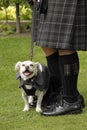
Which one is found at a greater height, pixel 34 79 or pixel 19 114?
pixel 34 79

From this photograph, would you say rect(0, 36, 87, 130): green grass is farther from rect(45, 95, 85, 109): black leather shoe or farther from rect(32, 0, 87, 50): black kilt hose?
rect(32, 0, 87, 50): black kilt hose

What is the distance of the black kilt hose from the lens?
161 inches

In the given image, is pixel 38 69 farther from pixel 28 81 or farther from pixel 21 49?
pixel 21 49

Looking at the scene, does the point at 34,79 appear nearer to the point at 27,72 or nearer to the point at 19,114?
the point at 27,72

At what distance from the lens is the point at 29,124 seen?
13.8ft

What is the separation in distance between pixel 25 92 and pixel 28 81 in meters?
0.17

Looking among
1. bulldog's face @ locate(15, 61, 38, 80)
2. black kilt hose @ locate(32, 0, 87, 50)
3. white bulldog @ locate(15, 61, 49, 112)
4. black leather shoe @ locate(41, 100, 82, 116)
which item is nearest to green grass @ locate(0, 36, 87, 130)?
black leather shoe @ locate(41, 100, 82, 116)

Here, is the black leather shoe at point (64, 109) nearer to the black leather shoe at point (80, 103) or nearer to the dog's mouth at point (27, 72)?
the black leather shoe at point (80, 103)

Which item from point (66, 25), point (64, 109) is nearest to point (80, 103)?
point (64, 109)

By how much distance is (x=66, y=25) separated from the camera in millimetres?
4133

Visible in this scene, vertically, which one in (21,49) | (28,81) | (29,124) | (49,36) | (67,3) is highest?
(67,3)

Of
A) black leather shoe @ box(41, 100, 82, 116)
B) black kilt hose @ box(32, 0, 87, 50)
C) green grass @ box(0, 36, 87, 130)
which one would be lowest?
green grass @ box(0, 36, 87, 130)

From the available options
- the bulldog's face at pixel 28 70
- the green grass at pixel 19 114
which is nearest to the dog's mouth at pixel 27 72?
the bulldog's face at pixel 28 70

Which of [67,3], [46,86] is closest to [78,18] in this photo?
[67,3]
